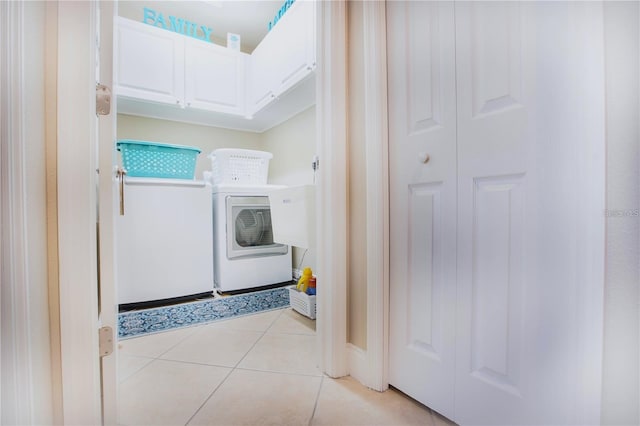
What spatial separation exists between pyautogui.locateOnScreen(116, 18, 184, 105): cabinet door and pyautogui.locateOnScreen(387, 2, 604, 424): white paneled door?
1.96 m

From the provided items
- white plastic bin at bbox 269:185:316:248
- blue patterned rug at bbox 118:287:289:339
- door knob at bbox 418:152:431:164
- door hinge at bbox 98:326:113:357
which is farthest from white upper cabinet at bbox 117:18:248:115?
door knob at bbox 418:152:431:164

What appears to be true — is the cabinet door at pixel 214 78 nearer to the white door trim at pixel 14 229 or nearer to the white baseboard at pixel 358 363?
the white door trim at pixel 14 229

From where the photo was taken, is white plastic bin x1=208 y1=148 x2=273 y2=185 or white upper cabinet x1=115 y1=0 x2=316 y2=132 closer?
white upper cabinet x1=115 y1=0 x2=316 y2=132

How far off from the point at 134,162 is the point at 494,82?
7.00 ft

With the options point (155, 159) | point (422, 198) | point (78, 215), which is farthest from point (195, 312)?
point (422, 198)

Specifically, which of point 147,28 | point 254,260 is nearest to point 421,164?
point 254,260

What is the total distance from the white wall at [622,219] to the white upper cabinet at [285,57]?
1556 mm

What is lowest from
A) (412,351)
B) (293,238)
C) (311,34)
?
(412,351)

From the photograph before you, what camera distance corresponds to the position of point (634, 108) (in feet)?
1.95

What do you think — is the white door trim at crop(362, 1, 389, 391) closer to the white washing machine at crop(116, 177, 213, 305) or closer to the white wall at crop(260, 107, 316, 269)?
the white wall at crop(260, 107, 316, 269)

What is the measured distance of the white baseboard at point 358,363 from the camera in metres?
1.14

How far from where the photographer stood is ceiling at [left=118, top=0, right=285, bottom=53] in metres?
2.49

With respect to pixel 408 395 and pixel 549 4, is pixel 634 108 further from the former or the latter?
pixel 408 395

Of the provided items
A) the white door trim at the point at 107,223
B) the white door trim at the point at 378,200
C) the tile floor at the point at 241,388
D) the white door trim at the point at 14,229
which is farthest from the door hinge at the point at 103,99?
the tile floor at the point at 241,388
